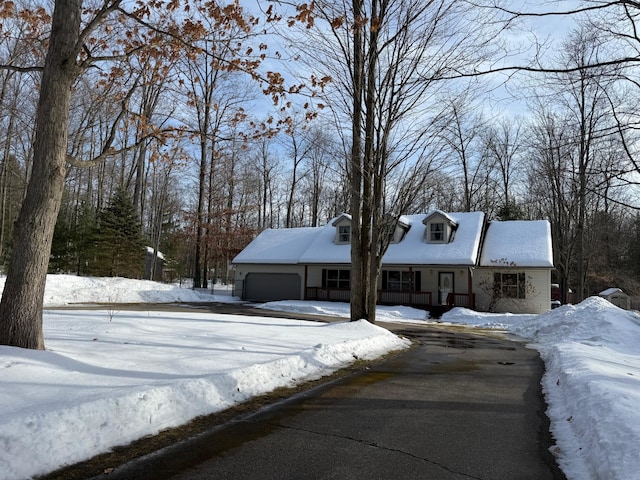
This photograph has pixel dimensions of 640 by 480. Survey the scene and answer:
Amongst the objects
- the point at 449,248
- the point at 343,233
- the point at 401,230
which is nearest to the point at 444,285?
the point at 449,248

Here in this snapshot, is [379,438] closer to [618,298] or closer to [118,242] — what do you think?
[118,242]

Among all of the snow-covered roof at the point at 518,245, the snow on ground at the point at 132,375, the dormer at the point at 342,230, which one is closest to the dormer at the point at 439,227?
the snow-covered roof at the point at 518,245

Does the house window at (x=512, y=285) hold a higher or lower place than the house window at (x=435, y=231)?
lower

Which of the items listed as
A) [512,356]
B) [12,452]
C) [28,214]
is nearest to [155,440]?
[12,452]

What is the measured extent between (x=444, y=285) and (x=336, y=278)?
690 cm

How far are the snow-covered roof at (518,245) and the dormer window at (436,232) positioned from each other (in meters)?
2.52

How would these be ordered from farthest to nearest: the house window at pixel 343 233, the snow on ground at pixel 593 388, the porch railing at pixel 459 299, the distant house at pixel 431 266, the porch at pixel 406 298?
the house window at pixel 343 233 → the porch at pixel 406 298 → the porch railing at pixel 459 299 → the distant house at pixel 431 266 → the snow on ground at pixel 593 388

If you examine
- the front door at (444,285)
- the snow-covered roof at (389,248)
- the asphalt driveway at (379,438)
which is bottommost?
the asphalt driveway at (379,438)

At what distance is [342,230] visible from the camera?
29750mm

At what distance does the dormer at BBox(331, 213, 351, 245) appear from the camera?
29359mm

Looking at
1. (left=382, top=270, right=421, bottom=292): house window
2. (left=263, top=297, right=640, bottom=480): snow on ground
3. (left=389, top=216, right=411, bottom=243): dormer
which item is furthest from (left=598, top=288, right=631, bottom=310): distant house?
(left=263, top=297, right=640, bottom=480): snow on ground

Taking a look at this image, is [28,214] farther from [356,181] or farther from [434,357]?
[356,181]

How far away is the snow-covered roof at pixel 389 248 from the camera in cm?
2511

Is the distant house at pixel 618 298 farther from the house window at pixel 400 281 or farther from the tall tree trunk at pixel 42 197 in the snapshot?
the tall tree trunk at pixel 42 197
